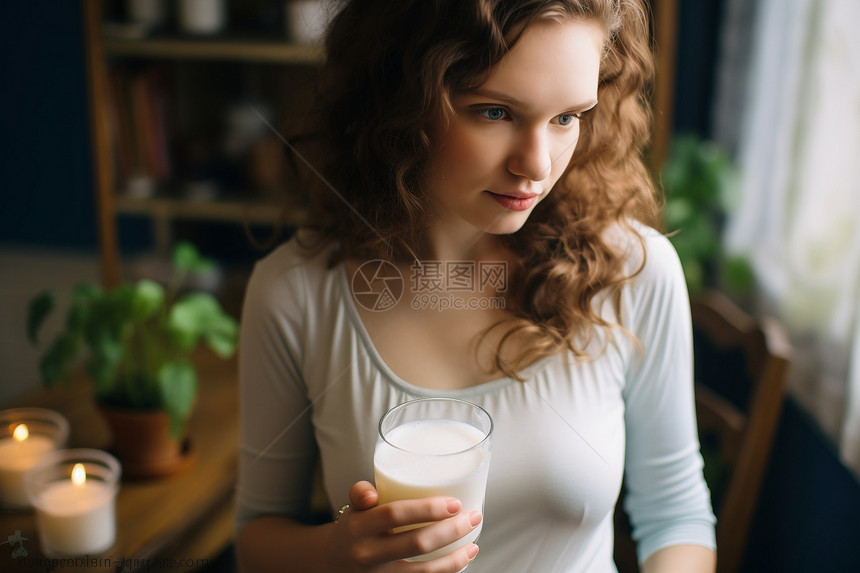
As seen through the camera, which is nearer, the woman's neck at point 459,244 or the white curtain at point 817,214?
the woman's neck at point 459,244

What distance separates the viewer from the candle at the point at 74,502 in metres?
0.87

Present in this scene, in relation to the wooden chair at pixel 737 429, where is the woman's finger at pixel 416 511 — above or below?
above

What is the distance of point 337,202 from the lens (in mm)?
715

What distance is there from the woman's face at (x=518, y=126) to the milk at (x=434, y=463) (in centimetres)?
16

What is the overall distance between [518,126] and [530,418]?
265 millimetres

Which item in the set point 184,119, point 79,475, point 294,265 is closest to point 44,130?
point 184,119

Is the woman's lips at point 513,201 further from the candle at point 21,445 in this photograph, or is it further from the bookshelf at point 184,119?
the bookshelf at point 184,119

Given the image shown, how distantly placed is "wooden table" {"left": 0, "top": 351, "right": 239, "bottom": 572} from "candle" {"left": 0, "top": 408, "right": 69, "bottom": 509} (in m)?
0.03

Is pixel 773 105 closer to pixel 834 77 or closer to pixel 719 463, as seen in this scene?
pixel 834 77

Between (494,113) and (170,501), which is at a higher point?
(494,113)

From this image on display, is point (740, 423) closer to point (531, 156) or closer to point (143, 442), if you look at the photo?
point (531, 156)

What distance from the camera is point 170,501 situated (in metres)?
1.09

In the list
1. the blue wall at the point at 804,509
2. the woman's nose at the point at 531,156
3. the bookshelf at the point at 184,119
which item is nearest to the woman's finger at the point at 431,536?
the woman's nose at the point at 531,156

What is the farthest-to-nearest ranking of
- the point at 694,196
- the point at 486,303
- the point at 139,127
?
the point at 139,127 → the point at 694,196 → the point at 486,303
